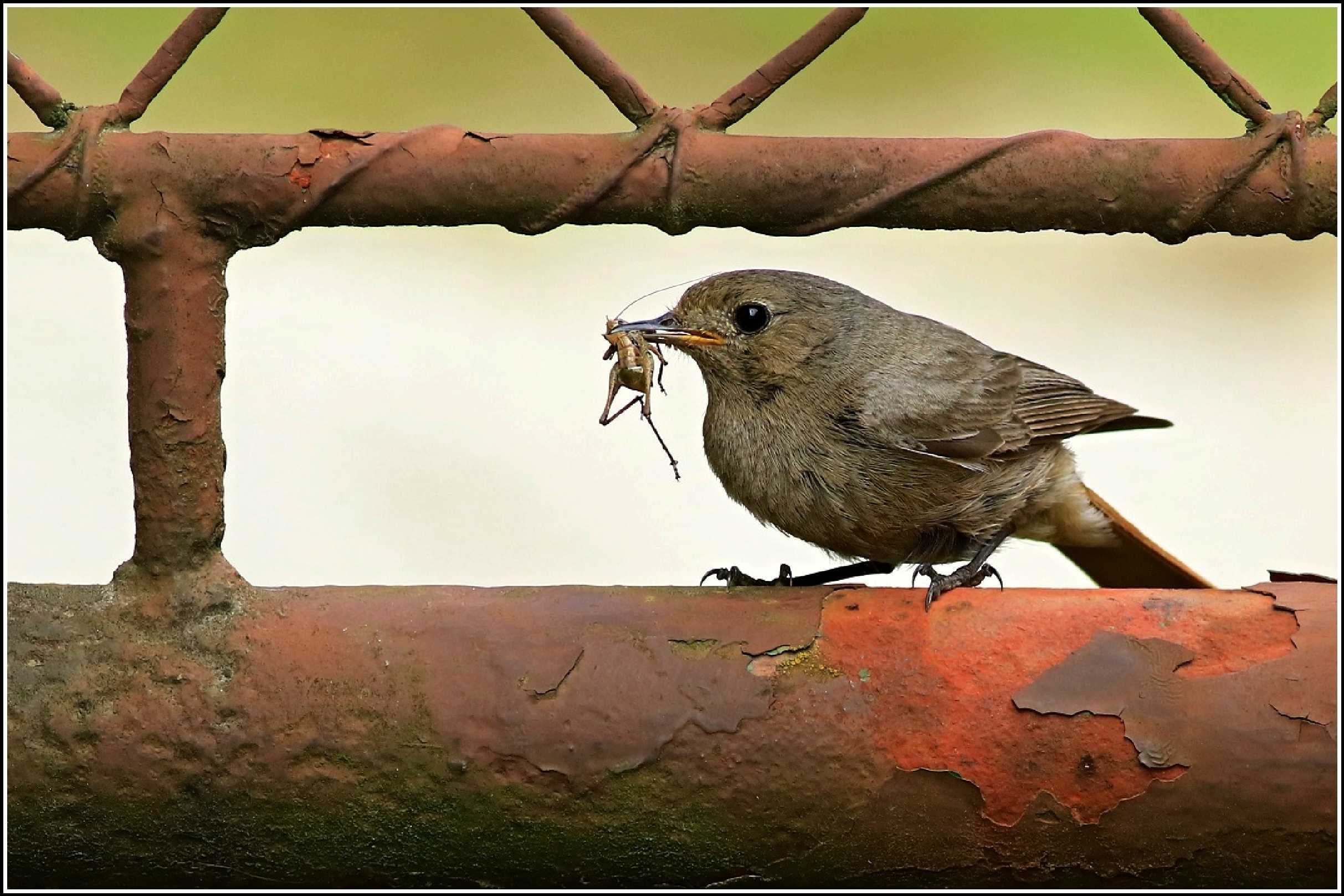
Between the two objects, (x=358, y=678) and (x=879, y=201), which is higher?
(x=879, y=201)

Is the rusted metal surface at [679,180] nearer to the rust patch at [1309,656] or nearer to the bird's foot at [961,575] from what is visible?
the rust patch at [1309,656]

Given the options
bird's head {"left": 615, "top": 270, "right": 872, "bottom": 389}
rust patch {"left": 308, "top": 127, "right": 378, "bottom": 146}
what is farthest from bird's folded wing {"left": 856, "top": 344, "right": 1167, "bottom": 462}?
rust patch {"left": 308, "top": 127, "right": 378, "bottom": 146}

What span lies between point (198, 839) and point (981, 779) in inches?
45.9

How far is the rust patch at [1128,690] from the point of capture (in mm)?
2107

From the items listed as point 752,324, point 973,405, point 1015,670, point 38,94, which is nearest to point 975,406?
point 973,405

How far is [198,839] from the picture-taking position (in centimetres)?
218

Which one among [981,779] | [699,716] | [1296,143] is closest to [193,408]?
[699,716]

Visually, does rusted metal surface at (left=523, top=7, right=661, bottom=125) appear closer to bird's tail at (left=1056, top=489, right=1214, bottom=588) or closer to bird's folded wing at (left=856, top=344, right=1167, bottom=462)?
bird's folded wing at (left=856, top=344, right=1167, bottom=462)

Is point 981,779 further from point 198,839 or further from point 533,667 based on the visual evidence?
point 198,839

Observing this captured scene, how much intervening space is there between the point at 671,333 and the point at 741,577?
0.59m

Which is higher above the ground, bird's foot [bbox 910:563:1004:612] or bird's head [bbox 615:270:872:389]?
bird's head [bbox 615:270:872:389]

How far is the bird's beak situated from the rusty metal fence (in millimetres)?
1052

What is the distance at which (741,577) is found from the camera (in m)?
3.30

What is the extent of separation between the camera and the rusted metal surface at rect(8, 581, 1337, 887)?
2125 mm
